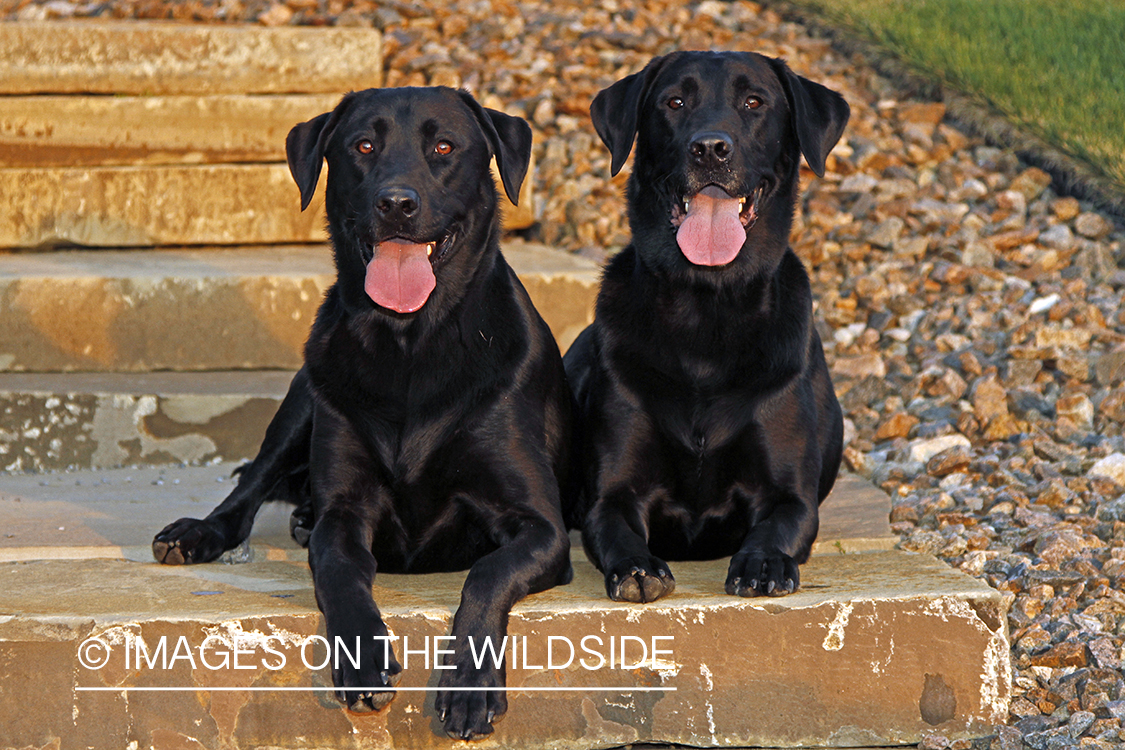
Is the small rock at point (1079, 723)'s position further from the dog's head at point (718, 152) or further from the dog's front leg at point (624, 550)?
the dog's head at point (718, 152)

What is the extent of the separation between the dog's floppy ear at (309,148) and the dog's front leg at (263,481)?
0.55m

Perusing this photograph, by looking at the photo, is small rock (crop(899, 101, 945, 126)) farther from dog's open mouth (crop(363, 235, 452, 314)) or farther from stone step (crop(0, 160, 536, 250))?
dog's open mouth (crop(363, 235, 452, 314))

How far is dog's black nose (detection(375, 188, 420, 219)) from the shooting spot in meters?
3.19

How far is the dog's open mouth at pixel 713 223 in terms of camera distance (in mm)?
3531

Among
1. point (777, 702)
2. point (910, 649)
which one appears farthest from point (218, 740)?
point (910, 649)

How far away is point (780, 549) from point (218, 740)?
56.1 inches

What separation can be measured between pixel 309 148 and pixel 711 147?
3.67 ft

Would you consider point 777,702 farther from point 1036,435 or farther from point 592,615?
point 1036,435

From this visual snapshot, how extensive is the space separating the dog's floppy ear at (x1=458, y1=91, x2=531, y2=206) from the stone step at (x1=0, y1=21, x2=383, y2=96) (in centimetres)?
338

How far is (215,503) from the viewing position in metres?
4.18

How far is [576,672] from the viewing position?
114 inches

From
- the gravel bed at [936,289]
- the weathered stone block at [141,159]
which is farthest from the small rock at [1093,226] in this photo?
the weathered stone block at [141,159]

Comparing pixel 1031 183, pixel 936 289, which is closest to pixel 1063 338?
pixel 936 289

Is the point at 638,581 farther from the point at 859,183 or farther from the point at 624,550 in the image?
the point at 859,183
